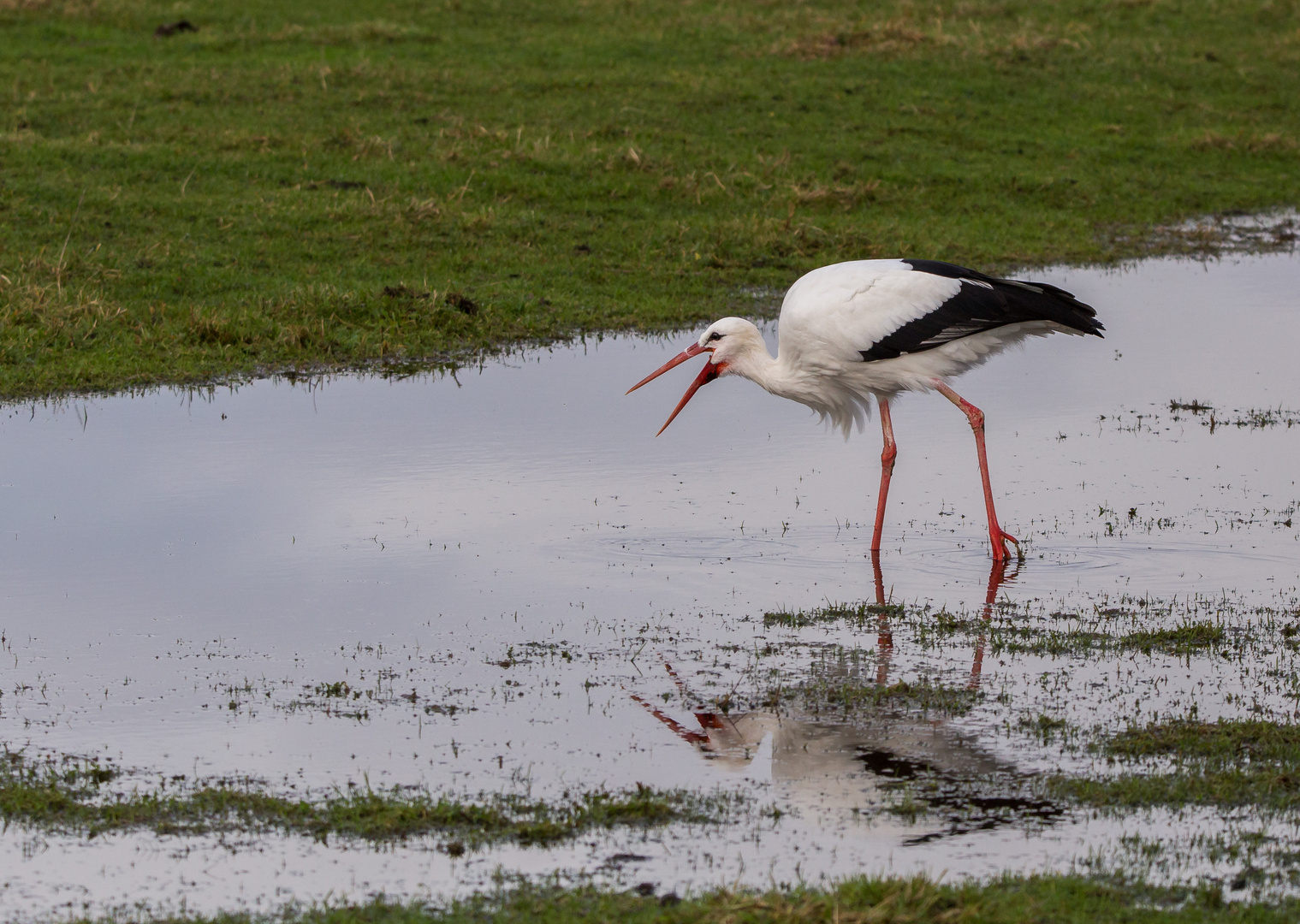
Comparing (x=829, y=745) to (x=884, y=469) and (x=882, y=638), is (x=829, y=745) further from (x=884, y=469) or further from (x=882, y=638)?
(x=884, y=469)

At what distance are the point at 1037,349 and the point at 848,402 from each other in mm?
4736

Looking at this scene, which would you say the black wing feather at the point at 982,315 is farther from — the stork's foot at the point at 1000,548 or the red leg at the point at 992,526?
the stork's foot at the point at 1000,548

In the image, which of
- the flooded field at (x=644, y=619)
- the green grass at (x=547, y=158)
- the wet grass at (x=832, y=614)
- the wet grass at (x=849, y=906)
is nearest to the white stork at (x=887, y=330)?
the flooded field at (x=644, y=619)

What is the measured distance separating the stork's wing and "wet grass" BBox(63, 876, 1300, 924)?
432cm

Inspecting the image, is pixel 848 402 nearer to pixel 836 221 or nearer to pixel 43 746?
pixel 43 746

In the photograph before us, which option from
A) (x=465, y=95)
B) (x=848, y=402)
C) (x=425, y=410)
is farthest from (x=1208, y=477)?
(x=465, y=95)

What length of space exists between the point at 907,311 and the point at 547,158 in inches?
333

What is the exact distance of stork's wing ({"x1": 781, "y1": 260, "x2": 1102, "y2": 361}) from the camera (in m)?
8.83

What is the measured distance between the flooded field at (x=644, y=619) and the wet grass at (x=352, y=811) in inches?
2.8

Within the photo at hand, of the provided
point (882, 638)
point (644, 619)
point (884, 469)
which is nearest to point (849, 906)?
point (882, 638)

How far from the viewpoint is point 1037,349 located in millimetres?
13695

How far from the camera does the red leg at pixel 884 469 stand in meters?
8.62

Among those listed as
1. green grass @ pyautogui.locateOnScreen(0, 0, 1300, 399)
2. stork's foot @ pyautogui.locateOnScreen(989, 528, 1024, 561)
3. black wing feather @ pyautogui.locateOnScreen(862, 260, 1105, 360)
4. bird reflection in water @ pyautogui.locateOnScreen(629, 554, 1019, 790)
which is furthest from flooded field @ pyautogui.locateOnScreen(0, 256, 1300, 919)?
green grass @ pyautogui.locateOnScreen(0, 0, 1300, 399)

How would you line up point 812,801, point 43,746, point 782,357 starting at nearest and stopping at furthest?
point 812,801 → point 43,746 → point 782,357
